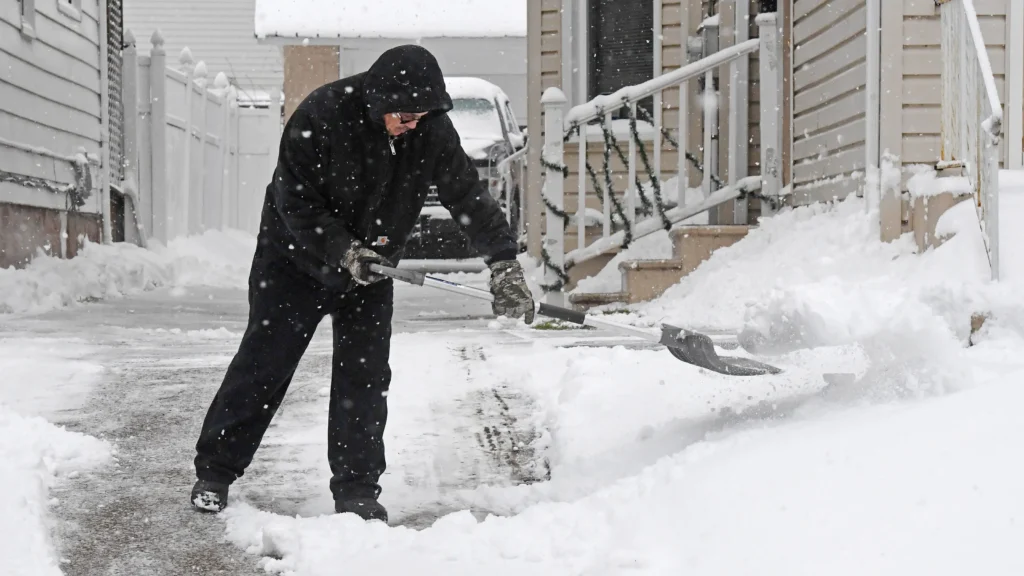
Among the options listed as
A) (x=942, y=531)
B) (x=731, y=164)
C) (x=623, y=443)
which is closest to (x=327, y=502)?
(x=623, y=443)

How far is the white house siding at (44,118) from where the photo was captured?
10.3 metres

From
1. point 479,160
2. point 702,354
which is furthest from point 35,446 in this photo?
point 479,160

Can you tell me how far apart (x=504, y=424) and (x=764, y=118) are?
17.9 ft

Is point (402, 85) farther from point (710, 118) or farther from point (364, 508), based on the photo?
point (710, 118)

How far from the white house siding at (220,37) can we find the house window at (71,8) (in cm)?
1733

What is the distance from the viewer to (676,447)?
3732 mm

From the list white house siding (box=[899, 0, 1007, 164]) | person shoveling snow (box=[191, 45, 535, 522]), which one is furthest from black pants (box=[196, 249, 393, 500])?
white house siding (box=[899, 0, 1007, 164])

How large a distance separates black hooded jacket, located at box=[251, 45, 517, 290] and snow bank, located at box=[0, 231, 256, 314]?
21.2ft

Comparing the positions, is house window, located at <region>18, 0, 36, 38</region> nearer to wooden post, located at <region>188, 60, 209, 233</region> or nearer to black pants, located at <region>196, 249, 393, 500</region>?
wooden post, located at <region>188, 60, 209, 233</region>

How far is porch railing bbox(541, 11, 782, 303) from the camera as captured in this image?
9297 mm

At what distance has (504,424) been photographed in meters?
4.79

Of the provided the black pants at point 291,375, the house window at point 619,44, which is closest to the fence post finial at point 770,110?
the house window at point 619,44

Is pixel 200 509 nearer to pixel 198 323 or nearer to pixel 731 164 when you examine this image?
pixel 198 323

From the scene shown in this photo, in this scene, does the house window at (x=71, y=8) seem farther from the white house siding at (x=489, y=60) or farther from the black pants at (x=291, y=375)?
the white house siding at (x=489, y=60)
